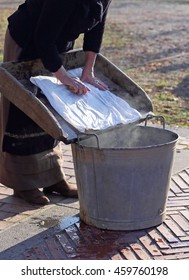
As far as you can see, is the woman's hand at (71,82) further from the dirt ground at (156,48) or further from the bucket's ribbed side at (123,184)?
the dirt ground at (156,48)

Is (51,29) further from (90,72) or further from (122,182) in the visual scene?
(122,182)

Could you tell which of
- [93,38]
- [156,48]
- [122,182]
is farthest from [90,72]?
[156,48]

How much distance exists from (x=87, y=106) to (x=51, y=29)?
54 cm

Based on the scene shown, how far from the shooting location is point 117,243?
4316 mm

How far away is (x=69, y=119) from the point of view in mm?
4328

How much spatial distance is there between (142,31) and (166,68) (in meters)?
3.92

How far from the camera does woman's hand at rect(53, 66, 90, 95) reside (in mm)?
4441

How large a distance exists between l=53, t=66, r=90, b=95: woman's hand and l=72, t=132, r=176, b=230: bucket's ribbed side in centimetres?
39

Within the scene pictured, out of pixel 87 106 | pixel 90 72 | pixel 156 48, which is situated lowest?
pixel 156 48

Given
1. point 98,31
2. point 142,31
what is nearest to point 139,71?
point 142,31

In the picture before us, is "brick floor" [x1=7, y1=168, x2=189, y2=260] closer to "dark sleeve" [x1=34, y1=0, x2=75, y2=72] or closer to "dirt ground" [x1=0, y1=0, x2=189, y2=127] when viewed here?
"dark sleeve" [x1=34, y1=0, x2=75, y2=72]

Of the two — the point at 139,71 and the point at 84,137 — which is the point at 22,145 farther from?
the point at 139,71

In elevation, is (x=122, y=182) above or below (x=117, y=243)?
above
